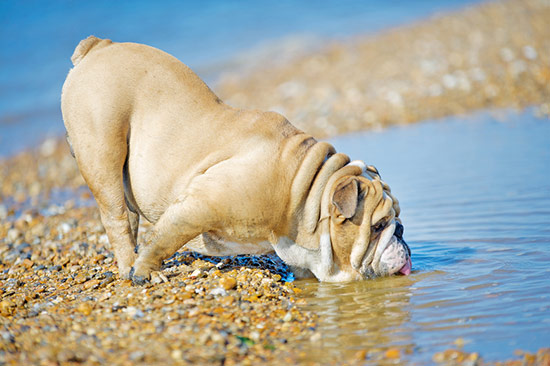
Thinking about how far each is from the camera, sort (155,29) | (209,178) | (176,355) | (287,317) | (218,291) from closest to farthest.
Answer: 1. (176,355)
2. (287,317)
3. (209,178)
4. (218,291)
5. (155,29)

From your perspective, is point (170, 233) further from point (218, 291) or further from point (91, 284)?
point (91, 284)

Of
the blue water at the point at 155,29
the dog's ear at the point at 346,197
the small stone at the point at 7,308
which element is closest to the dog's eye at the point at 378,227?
the dog's ear at the point at 346,197

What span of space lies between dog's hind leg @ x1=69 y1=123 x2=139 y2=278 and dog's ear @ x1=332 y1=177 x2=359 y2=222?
6.30 feet

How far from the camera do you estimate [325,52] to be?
22.5 m

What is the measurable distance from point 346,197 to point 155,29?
33404mm

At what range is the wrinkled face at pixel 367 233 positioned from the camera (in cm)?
521

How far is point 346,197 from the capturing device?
5027mm

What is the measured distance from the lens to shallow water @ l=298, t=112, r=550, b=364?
14.1 feet

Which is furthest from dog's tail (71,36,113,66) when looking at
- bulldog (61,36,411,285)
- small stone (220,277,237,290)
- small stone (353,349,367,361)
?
small stone (353,349,367,361)

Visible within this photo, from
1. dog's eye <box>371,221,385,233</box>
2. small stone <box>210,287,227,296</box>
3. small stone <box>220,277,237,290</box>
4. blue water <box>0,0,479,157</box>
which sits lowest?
small stone <box>210,287,227,296</box>

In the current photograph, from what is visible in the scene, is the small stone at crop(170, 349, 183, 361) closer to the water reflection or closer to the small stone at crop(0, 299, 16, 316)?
the water reflection

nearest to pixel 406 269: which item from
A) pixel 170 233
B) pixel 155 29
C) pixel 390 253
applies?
pixel 390 253

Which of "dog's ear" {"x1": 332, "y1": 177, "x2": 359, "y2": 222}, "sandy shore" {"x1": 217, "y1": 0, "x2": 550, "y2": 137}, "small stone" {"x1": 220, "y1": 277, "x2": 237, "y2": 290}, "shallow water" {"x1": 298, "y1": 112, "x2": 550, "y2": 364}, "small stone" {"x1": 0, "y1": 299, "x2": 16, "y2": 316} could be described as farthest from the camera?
"sandy shore" {"x1": 217, "y1": 0, "x2": 550, "y2": 137}

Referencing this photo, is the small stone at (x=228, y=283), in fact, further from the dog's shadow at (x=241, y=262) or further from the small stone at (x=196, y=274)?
the dog's shadow at (x=241, y=262)
